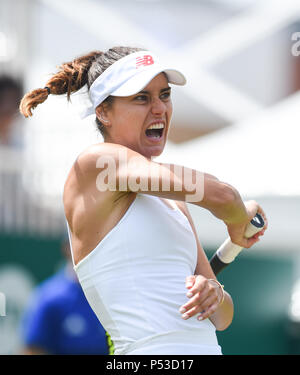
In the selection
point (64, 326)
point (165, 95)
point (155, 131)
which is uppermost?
point (165, 95)

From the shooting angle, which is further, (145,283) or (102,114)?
(102,114)

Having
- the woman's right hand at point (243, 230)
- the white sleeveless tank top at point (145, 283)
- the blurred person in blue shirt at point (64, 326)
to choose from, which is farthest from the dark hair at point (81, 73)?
the blurred person in blue shirt at point (64, 326)

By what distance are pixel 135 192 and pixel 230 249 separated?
475 millimetres

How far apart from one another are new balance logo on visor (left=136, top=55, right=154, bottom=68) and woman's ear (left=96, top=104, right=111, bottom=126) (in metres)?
0.19

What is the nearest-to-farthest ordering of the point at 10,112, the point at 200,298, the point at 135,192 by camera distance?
the point at 200,298
the point at 135,192
the point at 10,112

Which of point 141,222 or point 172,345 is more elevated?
point 141,222

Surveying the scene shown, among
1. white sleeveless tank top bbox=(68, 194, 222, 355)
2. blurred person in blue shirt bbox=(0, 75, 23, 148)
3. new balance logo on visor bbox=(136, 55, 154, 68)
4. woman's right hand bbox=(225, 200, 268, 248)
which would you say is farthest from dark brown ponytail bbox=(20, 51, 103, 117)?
blurred person in blue shirt bbox=(0, 75, 23, 148)

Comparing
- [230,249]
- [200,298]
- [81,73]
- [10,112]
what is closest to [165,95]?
[81,73]

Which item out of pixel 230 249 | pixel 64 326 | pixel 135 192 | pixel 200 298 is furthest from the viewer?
pixel 64 326

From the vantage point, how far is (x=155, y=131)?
2.53 metres

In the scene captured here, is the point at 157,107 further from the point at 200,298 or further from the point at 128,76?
the point at 200,298

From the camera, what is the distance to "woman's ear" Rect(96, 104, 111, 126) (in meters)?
2.51

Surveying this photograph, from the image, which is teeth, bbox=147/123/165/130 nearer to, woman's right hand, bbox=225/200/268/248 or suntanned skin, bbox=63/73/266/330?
suntanned skin, bbox=63/73/266/330

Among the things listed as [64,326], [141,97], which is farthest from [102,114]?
[64,326]
